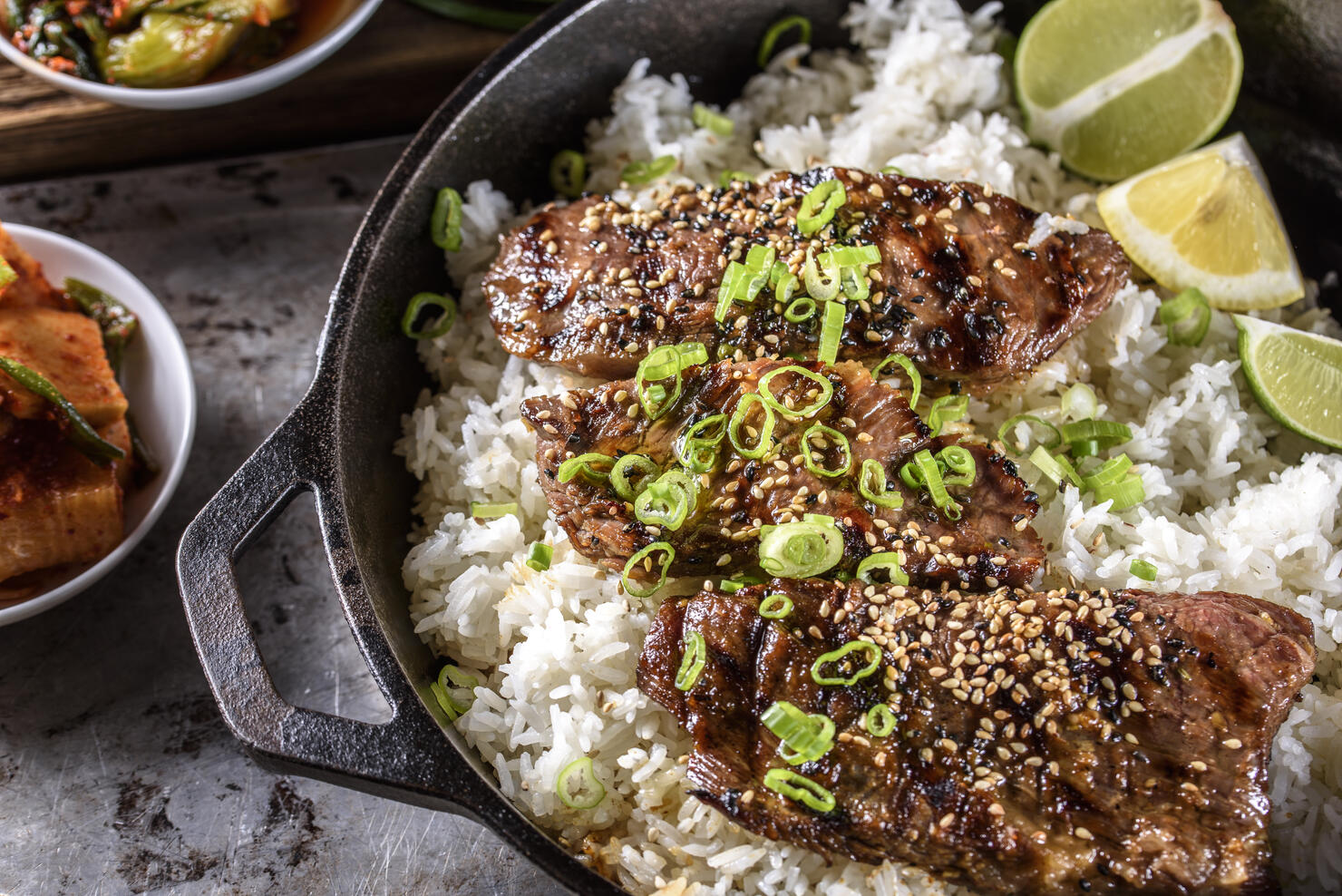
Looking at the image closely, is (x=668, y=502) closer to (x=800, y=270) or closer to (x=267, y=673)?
(x=800, y=270)

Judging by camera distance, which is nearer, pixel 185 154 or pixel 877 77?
pixel 877 77

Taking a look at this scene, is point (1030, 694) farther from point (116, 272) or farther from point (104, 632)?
point (116, 272)

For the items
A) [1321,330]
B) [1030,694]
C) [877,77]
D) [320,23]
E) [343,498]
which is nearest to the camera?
[1030,694]

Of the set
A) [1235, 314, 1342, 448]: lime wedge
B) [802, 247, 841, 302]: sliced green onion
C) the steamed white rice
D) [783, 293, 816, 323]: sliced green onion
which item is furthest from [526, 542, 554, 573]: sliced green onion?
[1235, 314, 1342, 448]: lime wedge

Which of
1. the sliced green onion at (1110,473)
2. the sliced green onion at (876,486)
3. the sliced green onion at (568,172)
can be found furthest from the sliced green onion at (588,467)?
the sliced green onion at (1110,473)

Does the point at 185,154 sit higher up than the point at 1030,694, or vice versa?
the point at 185,154

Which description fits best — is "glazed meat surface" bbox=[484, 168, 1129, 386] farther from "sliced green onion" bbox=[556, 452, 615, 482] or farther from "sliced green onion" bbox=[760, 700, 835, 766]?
"sliced green onion" bbox=[760, 700, 835, 766]

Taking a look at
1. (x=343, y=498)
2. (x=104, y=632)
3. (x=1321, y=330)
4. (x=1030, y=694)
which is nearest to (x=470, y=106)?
(x=343, y=498)
